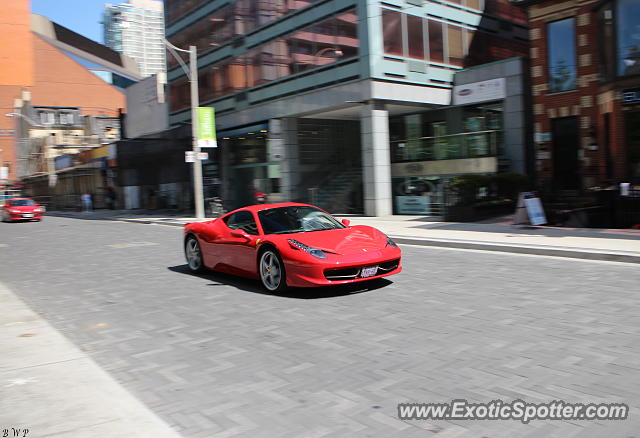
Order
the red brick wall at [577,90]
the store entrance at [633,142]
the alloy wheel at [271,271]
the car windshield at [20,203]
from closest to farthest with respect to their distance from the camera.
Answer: the alloy wheel at [271,271] → the store entrance at [633,142] → the red brick wall at [577,90] → the car windshield at [20,203]

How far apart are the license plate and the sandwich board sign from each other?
9.23 meters

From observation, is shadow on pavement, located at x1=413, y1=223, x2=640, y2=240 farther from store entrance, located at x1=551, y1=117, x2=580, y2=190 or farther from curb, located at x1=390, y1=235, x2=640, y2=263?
store entrance, located at x1=551, y1=117, x2=580, y2=190

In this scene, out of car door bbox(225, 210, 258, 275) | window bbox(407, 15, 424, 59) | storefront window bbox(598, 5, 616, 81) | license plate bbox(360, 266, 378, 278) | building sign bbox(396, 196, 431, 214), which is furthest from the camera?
window bbox(407, 15, 424, 59)

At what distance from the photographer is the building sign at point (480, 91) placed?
2642cm

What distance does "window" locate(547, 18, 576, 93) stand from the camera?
22.5 m

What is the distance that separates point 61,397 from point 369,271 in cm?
457

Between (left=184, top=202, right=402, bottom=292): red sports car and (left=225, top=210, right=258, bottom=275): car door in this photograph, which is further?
A: (left=225, top=210, right=258, bottom=275): car door

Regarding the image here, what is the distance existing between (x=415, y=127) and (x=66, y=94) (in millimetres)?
84301

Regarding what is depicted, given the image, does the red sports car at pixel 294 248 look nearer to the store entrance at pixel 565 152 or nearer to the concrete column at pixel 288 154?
the store entrance at pixel 565 152

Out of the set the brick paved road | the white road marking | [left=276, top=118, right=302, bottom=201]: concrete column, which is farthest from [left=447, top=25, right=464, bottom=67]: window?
the brick paved road

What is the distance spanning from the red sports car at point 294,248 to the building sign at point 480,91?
771 inches

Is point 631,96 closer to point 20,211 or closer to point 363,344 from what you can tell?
point 363,344

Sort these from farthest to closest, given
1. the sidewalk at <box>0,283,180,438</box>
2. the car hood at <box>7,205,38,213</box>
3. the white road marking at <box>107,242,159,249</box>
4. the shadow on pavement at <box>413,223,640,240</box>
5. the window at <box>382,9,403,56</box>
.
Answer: the car hood at <box>7,205,38,213</box> → the window at <box>382,9,403,56</box> → the white road marking at <box>107,242,159,249</box> → the shadow on pavement at <box>413,223,640,240</box> → the sidewalk at <box>0,283,180,438</box>

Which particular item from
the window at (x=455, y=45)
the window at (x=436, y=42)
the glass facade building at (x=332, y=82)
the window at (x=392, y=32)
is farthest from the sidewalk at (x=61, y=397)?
the window at (x=455, y=45)
